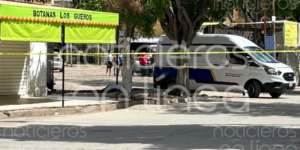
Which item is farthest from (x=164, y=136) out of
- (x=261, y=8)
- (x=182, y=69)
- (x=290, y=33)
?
(x=261, y=8)

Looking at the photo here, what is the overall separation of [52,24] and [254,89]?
911 cm

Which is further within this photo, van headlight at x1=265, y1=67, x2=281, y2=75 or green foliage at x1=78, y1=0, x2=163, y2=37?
van headlight at x1=265, y1=67, x2=281, y2=75

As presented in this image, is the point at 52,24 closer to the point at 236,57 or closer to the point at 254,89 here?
the point at 236,57

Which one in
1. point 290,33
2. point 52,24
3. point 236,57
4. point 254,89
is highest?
point 290,33

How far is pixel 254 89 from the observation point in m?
20.0

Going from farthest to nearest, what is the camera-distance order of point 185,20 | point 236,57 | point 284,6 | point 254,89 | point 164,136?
1. point 284,6
2. point 236,57
3. point 254,89
4. point 185,20
5. point 164,136

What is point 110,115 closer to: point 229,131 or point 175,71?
point 229,131

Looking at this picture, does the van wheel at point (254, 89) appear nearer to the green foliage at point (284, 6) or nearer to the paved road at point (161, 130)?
the paved road at point (161, 130)

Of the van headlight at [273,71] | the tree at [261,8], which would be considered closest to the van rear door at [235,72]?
the van headlight at [273,71]

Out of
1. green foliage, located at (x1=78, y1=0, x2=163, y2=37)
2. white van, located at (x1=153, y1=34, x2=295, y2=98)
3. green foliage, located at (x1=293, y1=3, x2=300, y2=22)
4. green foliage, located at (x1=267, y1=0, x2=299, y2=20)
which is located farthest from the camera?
green foliage, located at (x1=293, y1=3, x2=300, y2=22)

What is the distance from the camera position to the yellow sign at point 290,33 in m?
26.0

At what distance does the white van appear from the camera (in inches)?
773

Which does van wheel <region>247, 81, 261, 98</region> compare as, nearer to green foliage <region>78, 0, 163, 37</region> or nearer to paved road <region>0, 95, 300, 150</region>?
Answer: paved road <region>0, 95, 300, 150</region>

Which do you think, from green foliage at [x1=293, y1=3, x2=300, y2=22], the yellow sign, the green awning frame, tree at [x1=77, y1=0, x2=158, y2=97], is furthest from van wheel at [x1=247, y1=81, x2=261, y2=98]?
green foliage at [x1=293, y1=3, x2=300, y2=22]
